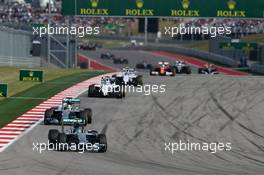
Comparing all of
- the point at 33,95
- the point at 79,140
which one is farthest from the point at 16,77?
the point at 79,140

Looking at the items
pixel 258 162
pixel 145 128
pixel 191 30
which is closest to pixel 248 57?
pixel 191 30

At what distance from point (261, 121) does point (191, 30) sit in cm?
7346

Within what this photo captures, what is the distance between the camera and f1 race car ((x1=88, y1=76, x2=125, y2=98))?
1405 inches

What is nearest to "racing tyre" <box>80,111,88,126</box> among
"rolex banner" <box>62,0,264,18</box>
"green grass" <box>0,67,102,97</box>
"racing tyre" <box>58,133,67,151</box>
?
"racing tyre" <box>58,133,67,151</box>

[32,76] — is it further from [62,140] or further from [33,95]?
[62,140]

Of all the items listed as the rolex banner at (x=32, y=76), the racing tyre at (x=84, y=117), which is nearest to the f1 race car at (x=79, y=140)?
the racing tyre at (x=84, y=117)

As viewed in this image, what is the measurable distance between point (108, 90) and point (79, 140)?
1321cm

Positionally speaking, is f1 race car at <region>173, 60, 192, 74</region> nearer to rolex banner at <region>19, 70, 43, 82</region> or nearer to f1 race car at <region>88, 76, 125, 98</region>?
rolex banner at <region>19, 70, 43, 82</region>

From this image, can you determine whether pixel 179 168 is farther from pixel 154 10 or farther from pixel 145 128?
pixel 154 10

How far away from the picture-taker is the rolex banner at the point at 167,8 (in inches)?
2190

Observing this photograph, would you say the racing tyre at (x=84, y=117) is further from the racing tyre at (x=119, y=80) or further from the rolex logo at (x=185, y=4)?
the rolex logo at (x=185, y=4)

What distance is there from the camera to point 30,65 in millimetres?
61719

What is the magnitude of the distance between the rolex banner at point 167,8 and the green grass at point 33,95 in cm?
902

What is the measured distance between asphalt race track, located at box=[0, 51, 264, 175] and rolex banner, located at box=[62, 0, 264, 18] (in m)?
→ 13.7
